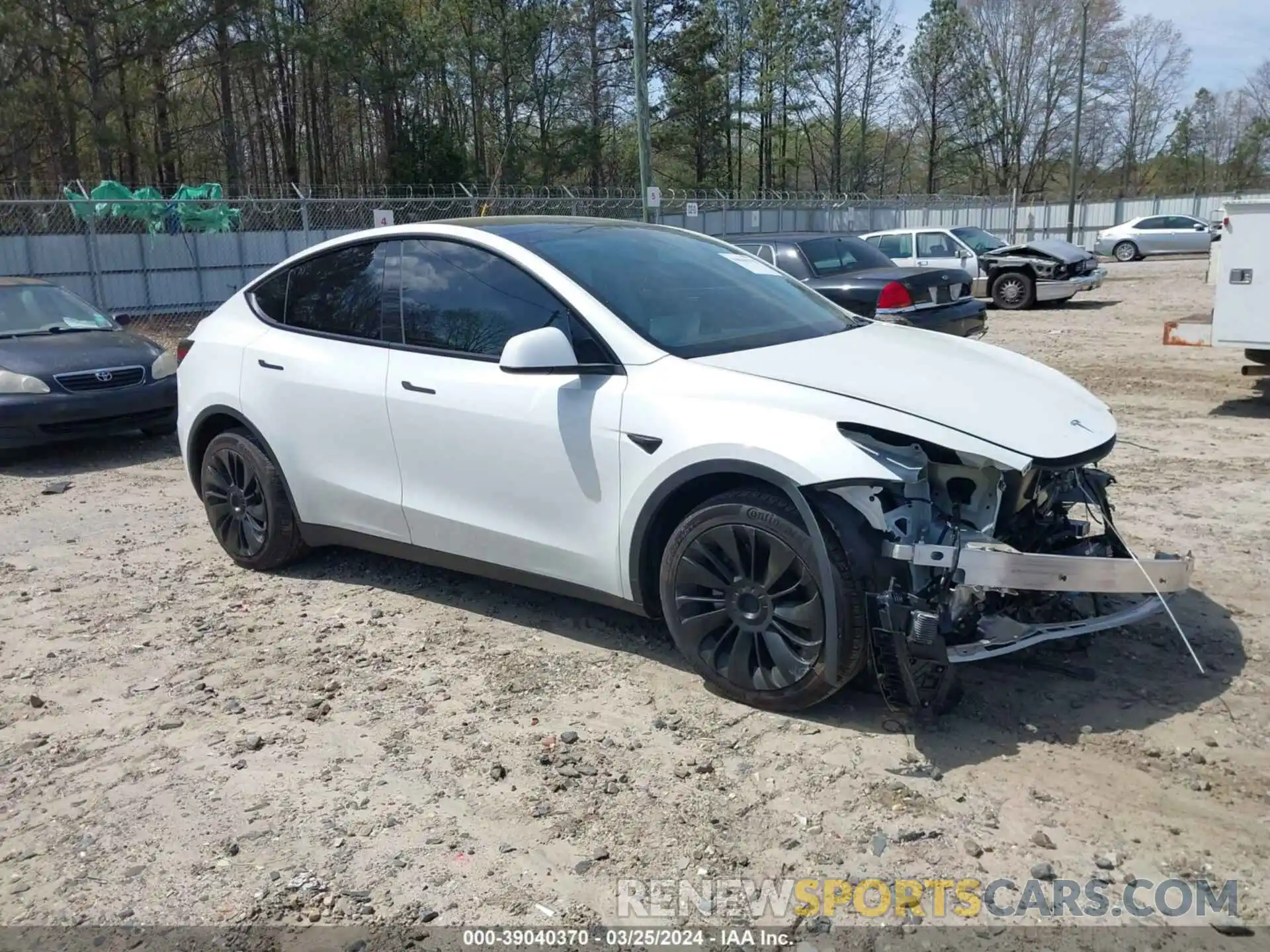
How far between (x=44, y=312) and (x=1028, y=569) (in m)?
9.36

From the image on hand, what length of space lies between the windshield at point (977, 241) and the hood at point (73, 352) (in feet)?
50.3

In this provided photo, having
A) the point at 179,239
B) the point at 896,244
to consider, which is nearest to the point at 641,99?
the point at 896,244

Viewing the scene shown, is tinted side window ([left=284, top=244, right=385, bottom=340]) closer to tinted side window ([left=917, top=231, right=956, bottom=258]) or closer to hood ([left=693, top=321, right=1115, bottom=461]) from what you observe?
hood ([left=693, top=321, right=1115, bottom=461])

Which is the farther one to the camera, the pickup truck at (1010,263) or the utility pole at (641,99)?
the pickup truck at (1010,263)

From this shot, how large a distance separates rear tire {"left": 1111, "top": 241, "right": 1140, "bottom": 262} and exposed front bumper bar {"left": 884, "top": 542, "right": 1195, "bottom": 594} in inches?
1374

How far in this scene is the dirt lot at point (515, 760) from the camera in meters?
3.04

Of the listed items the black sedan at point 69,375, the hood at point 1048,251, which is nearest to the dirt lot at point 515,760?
the black sedan at point 69,375

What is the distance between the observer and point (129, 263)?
18.2m

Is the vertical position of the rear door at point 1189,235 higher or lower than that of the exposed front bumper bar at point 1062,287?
higher

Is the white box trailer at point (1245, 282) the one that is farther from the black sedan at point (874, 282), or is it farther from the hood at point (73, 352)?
the hood at point (73, 352)

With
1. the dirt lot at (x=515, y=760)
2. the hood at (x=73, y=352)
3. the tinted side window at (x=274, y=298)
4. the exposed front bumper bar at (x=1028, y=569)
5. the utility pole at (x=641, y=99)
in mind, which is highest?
the utility pole at (x=641, y=99)

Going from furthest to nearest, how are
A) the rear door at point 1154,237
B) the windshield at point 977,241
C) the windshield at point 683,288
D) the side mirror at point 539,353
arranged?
the rear door at point 1154,237, the windshield at point 977,241, the windshield at point 683,288, the side mirror at point 539,353

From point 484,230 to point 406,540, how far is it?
4.69ft

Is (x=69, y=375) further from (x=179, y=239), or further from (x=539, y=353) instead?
(x=179, y=239)
